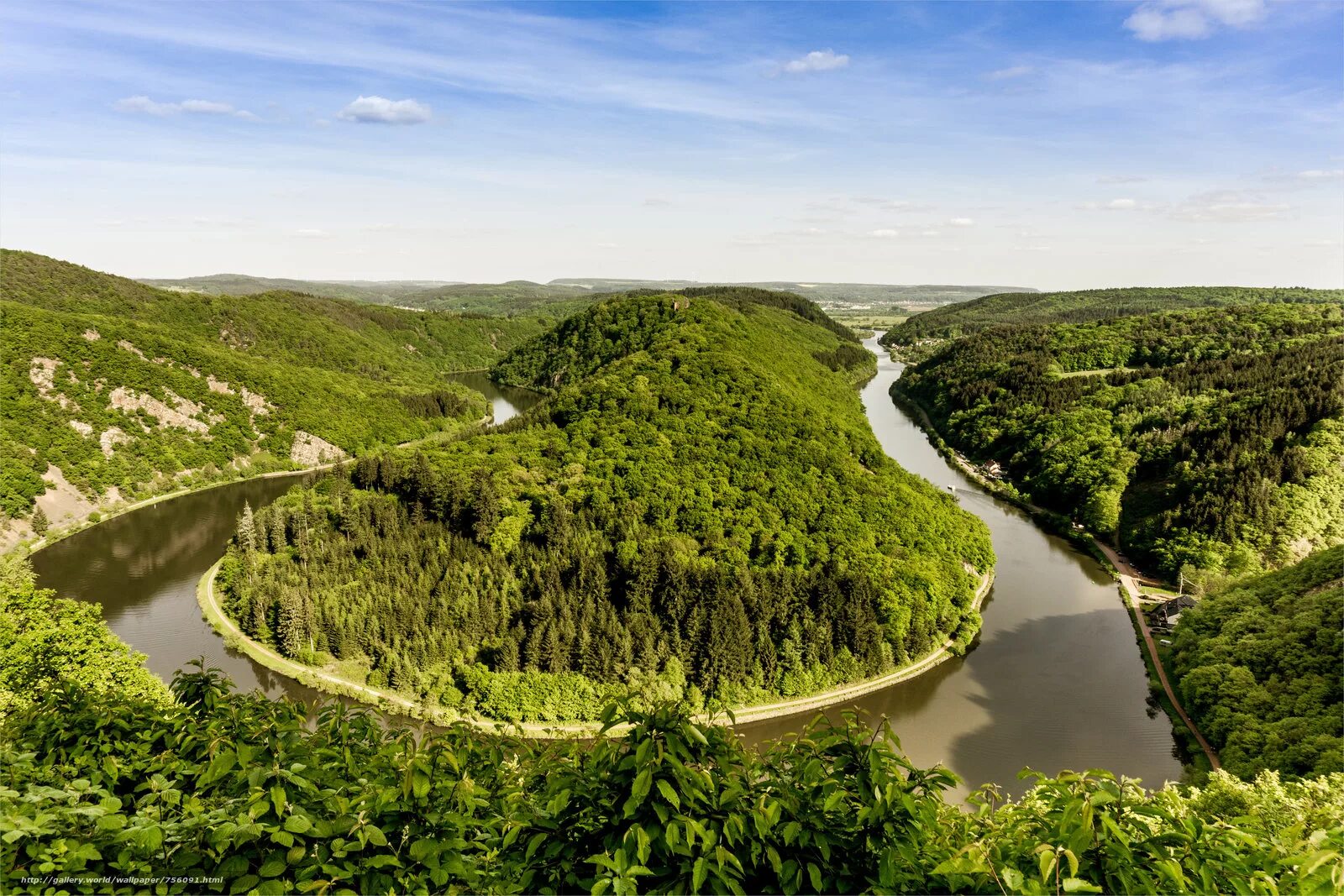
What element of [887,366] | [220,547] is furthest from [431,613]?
[887,366]

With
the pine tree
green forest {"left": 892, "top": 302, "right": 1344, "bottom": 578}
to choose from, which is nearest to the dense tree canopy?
the pine tree

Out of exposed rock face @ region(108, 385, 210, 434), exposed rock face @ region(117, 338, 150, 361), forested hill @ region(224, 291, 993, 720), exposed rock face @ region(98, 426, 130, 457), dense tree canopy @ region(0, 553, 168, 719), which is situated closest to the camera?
dense tree canopy @ region(0, 553, 168, 719)

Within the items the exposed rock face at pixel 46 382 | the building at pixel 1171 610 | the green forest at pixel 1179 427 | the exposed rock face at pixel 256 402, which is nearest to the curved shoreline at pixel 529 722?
the building at pixel 1171 610

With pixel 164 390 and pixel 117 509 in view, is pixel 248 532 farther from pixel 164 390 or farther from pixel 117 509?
pixel 164 390

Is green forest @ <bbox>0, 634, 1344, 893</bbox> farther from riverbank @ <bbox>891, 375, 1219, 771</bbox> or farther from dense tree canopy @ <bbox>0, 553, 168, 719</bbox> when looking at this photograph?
riverbank @ <bbox>891, 375, 1219, 771</bbox>

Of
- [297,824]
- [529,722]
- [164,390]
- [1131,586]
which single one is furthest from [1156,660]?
[164,390]
